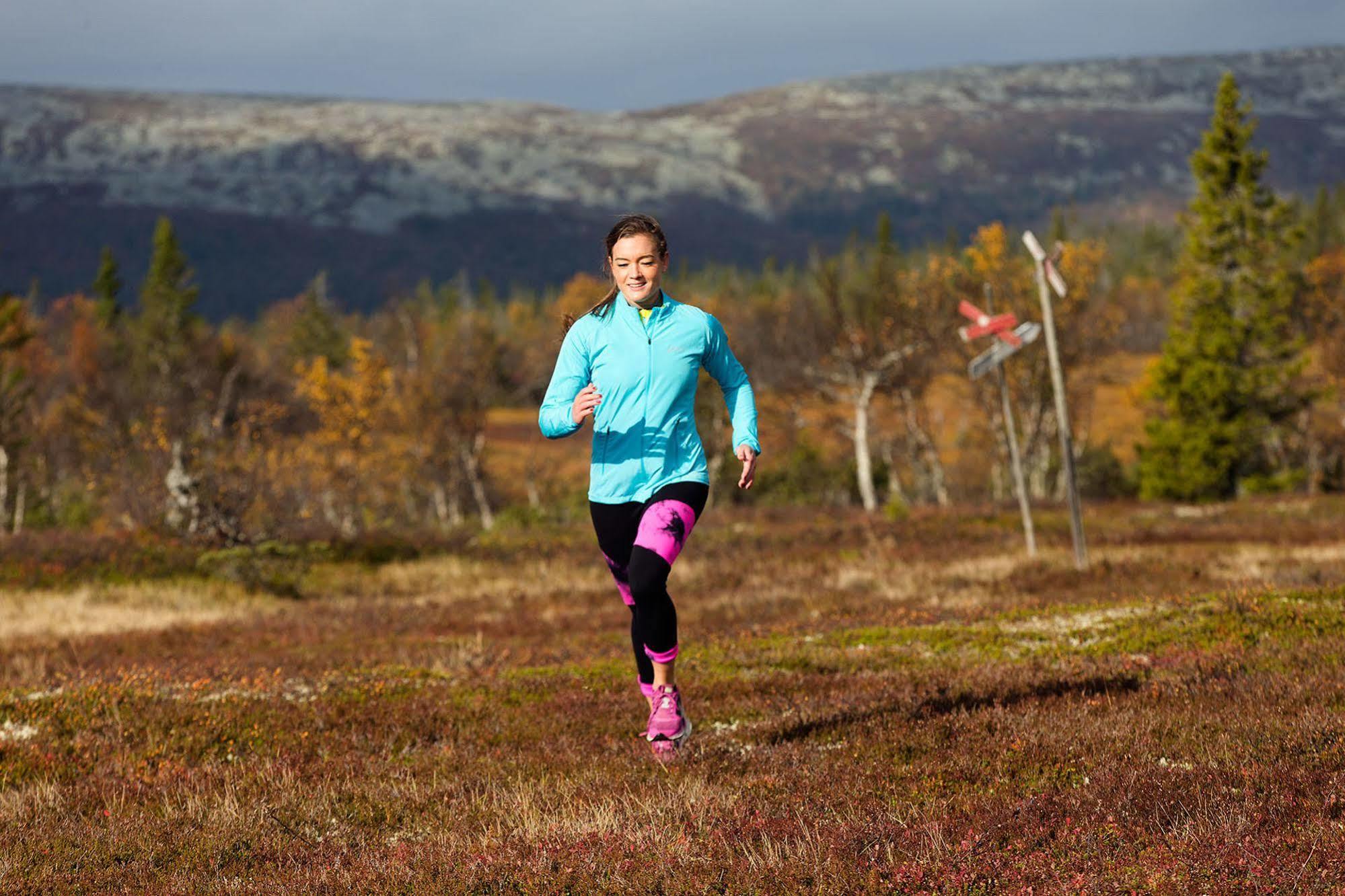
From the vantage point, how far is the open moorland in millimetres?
4574

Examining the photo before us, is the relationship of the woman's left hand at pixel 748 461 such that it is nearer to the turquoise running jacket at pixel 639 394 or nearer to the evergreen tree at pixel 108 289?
the turquoise running jacket at pixel 639 394

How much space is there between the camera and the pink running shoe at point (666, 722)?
6602 millimetres

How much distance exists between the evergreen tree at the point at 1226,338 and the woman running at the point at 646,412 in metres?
46.0

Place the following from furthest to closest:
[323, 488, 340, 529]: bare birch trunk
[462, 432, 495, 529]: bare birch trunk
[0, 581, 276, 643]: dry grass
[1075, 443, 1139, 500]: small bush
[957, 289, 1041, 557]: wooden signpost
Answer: [462, 432, 495, 529]: bare birch trunk → [1075, 443, 1139, 500]: small bush → [323, 488, 340, 529]: bare birch trunk → [957, 289, 1041, 557]: wooden signpost → [0, 581, 276, 643]: dry grass

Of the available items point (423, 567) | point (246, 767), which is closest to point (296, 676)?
point (246, 767)

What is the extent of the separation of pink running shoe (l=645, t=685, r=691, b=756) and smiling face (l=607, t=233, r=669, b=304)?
2182mm

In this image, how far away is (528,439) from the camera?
9650 cm

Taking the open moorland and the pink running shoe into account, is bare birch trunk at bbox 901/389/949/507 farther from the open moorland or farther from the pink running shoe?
the pink running shoe

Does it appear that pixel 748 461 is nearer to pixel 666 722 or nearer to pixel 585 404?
pixel 585 404

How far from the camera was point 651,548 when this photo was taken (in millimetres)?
6309

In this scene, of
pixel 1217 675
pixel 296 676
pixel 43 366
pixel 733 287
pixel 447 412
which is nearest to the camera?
pixel 1217 675

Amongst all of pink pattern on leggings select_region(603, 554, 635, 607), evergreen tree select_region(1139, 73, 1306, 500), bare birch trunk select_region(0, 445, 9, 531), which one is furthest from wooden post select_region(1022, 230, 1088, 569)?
bare birch trunk select_region(0, 445, 9, 531)

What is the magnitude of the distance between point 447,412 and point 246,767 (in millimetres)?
52725

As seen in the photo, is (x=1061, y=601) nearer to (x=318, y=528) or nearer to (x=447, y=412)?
(x=318, y=528)
